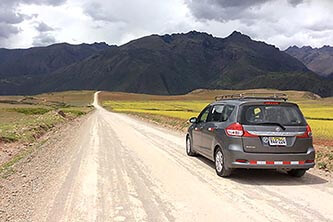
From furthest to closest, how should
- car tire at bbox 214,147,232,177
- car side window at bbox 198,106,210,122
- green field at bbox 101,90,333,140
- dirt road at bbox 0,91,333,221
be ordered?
1. green field at bbox 101,90,333,140
2. car side window at bbox 198,106,210,122
3. car tire at bbox 214,147,232,177
4. dirt road at bbox 0,91,333,221

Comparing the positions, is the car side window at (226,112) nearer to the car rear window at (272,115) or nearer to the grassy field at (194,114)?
the car rear window at (272,115)

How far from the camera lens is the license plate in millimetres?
9367

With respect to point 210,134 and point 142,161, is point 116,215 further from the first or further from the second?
point 142,161

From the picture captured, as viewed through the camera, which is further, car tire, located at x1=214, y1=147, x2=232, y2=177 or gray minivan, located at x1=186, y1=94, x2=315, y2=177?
car tire, located at x1=214, y1=147, x2=232, y2=177

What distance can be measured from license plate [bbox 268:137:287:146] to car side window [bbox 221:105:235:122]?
1.34m

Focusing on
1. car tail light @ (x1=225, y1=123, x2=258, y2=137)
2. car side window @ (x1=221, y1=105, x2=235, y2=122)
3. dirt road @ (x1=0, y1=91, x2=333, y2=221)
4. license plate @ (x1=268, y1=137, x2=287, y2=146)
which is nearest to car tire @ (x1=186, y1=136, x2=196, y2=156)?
dirt road @ (x1=0, y1=91, x2=333, y2=221)

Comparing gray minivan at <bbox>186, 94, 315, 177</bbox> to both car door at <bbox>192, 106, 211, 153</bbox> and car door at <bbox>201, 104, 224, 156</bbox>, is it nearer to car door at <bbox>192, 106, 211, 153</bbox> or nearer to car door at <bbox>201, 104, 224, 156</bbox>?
car door at <bbox>201, 104, 224, 156</bbox>

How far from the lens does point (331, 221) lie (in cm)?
644

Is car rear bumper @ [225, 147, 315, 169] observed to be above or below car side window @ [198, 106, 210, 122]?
below

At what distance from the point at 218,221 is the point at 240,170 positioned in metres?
4.83

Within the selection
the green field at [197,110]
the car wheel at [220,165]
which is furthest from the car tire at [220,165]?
the green field at [197,110]

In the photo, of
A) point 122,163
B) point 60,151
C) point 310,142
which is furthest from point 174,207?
point 60,151

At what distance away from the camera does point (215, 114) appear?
11.4 metres

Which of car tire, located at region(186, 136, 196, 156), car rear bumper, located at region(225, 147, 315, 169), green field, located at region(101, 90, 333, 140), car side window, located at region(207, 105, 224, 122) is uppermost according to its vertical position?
car side window, located at region(207, 105, 224, 122)
